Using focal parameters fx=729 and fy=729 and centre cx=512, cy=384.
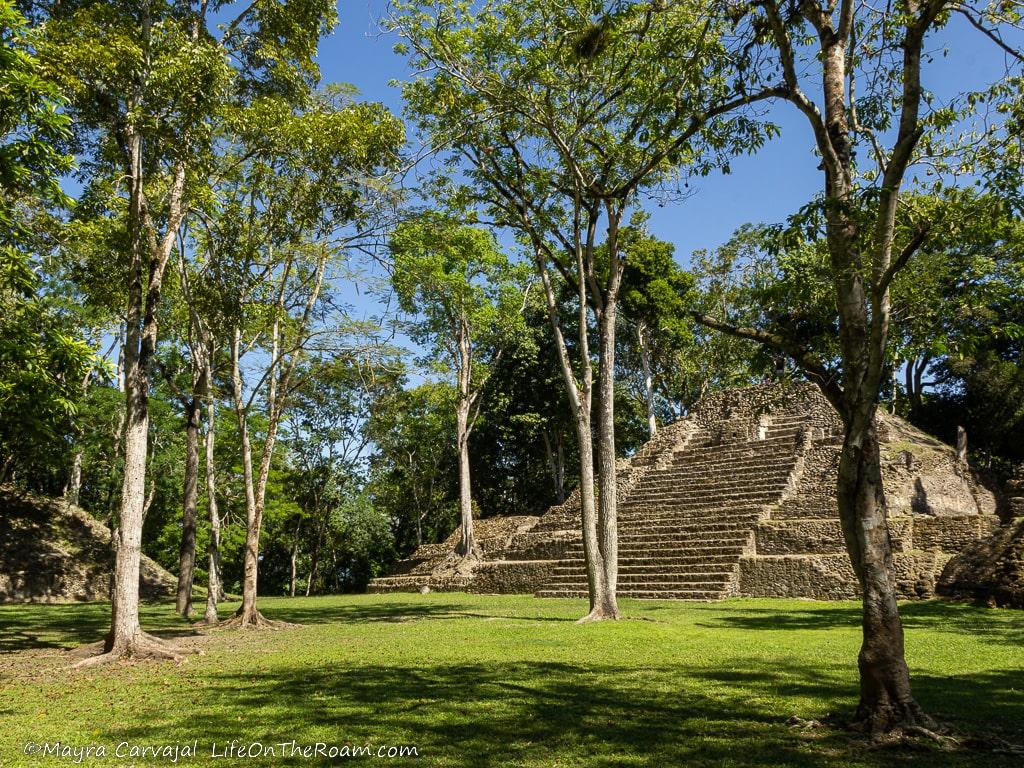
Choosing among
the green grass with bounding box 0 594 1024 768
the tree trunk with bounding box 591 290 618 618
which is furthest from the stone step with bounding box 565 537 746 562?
the tree trunk with bounding box 591 290 618 618

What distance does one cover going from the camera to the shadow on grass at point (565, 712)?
4238 mm

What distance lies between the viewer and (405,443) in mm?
33188

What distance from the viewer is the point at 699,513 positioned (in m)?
20.4

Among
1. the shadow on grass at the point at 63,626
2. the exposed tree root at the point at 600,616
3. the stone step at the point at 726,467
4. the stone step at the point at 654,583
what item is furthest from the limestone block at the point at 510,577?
the exposed tree root at the point at 600,616

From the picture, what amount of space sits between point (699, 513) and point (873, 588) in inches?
645

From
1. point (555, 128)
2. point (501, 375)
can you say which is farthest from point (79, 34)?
point (501, 375)

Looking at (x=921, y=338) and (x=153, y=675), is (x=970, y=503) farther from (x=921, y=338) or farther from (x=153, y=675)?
(x=153, y=675)

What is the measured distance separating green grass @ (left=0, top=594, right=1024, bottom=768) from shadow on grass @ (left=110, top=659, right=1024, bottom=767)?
22 millimetres

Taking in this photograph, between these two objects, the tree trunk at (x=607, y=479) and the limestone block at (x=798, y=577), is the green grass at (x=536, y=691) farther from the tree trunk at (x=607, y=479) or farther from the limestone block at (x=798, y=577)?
the limestone block at (x=798, y=577)

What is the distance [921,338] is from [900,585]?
1125cm

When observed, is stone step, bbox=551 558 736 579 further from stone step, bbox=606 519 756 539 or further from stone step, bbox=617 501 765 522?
stone step, bbox=617 501 765 522

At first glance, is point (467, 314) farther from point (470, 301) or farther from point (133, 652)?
point (133, 652)

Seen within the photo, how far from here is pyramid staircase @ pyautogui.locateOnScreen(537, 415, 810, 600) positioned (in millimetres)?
17000

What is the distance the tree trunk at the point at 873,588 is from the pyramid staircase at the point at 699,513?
461 inches
